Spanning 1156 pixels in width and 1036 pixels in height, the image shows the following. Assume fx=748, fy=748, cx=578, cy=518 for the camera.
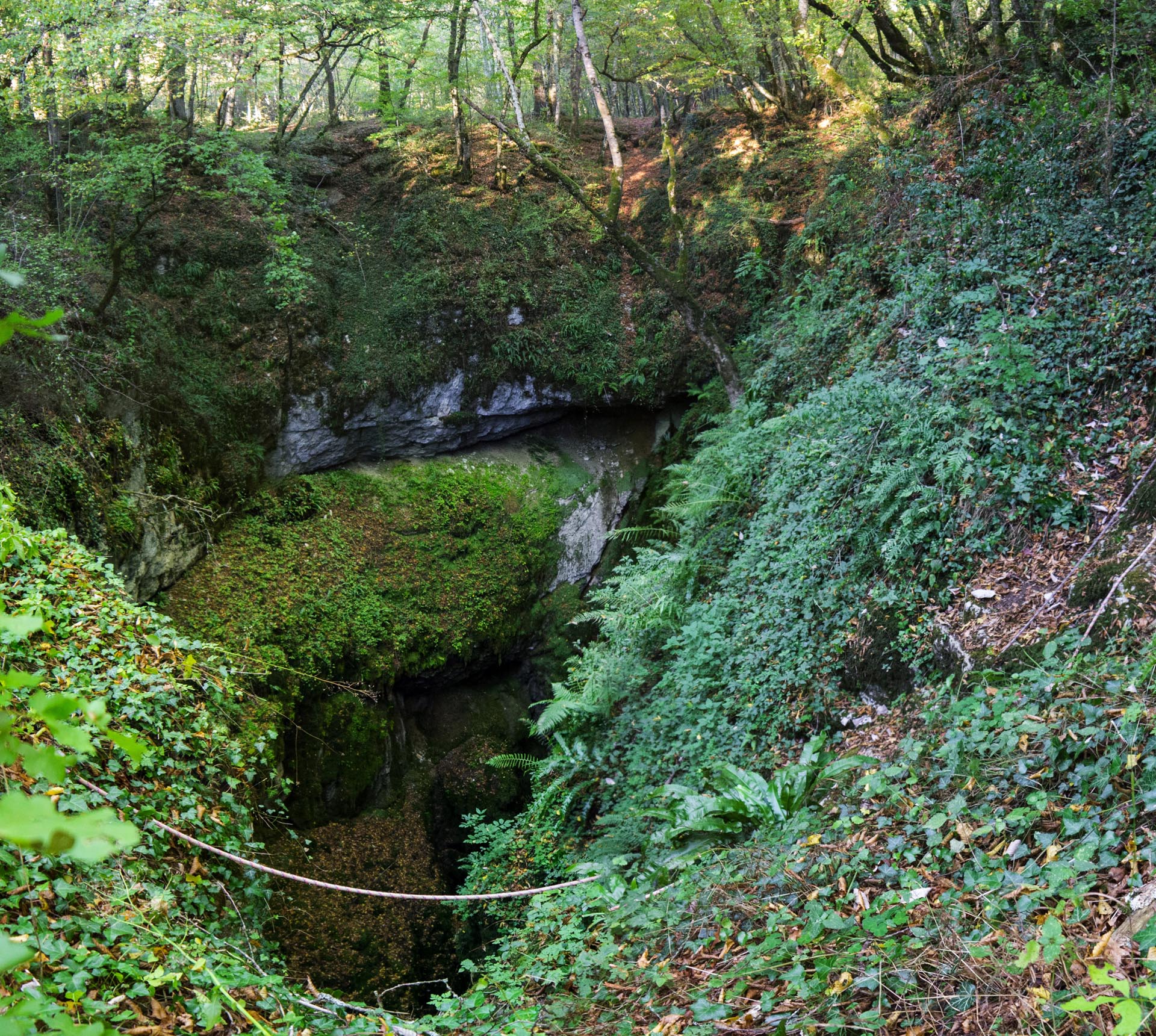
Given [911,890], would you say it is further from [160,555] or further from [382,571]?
[382,571]

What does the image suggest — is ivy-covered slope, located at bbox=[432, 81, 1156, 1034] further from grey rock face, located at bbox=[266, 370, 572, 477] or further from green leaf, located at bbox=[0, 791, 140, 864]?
grey rock face, located at bbox=[266, 370, 572, 477]

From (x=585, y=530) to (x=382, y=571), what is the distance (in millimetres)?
2972

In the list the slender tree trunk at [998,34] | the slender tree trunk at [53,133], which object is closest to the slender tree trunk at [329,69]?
the slender tree trunk at [53,133]

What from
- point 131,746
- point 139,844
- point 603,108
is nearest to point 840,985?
point 131,746

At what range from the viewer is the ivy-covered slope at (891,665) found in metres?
2.79

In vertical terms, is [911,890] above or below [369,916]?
above

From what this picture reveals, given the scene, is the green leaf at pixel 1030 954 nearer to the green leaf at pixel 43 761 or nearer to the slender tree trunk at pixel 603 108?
the green leaf at pixel 43 761

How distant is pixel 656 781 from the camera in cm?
576

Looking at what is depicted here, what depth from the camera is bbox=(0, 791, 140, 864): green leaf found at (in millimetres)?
680

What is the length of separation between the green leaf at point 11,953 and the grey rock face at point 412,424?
9505 millimetres

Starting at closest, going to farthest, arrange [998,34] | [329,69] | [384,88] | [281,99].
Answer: [998,34], [281,99], [329,69], [384,88]

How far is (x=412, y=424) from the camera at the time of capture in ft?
34.6

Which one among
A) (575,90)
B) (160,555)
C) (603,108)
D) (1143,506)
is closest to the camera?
(1143,506)

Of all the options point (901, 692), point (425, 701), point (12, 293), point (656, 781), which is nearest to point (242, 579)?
point (425, 701)
